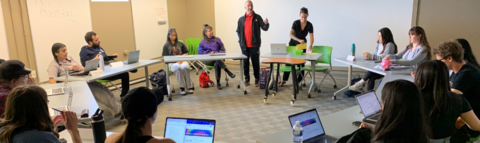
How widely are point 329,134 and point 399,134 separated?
65cm

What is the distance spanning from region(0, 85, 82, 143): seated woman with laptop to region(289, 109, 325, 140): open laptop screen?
1363 millimetres

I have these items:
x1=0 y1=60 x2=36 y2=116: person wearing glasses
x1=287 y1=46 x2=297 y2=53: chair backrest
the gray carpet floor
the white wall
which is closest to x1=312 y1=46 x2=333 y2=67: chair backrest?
x1=287 y1=46 x2=297 y2=53: chair backrest

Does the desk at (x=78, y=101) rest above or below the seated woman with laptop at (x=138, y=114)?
below

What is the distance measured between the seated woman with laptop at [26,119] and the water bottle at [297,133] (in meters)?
1.32

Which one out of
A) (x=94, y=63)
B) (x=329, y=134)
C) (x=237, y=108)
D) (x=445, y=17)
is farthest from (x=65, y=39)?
(x=445, y=17)

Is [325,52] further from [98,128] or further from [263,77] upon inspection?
[98,128]

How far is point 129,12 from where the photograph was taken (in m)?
6.48

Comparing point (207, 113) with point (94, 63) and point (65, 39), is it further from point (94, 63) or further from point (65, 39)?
point (65, 39)

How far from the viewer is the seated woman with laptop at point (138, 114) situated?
142cm

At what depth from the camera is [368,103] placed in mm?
2395

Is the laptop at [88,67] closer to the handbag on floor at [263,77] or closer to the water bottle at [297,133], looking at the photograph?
the handbag on floor at [263,77]

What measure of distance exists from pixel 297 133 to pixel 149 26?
18.7 ft

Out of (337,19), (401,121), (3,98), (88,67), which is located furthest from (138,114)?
(337,19)

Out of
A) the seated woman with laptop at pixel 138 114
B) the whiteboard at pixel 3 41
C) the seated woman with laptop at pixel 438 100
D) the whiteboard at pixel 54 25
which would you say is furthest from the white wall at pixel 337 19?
the seated woman with laptop at pixel 138 114
